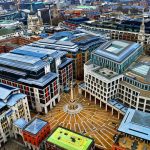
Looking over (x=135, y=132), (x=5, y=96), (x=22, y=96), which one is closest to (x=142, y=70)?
(x=135, y=132)

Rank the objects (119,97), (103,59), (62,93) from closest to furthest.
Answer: (119,97) < (103,59) < (62,93)

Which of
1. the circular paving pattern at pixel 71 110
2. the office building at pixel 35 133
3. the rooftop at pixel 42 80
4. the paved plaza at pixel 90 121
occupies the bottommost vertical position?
the paved plaza at pixel 90 121

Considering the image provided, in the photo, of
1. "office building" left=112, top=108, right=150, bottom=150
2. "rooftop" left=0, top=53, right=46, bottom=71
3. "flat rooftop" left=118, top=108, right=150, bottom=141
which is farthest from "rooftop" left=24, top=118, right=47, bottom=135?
"flat rooftop" left=118, top=108, right=150, bottom=141

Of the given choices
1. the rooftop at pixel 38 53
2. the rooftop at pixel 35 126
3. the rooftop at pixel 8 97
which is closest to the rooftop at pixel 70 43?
the rooftop at pixel 38 53

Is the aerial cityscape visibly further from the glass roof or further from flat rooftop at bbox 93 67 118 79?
the glass roof

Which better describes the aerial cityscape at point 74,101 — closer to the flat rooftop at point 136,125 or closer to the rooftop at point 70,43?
the flat rooftop at point 136,125

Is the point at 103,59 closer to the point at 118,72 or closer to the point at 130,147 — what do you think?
the point at 118,72
